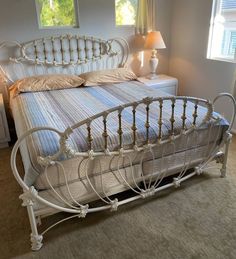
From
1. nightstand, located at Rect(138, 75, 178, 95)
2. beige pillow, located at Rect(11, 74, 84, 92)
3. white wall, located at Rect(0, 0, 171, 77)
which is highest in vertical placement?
white wall, located at Rect(0, 0, 171, 77)

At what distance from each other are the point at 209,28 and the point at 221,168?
75.4 inches

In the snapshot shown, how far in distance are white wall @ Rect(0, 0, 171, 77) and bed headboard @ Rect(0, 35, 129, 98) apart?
8 centimetres

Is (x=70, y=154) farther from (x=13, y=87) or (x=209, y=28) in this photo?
(x=209, y=28)

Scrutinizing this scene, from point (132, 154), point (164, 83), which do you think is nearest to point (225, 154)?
point (132, 154)

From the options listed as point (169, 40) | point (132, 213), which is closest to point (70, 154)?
point (132, 213)

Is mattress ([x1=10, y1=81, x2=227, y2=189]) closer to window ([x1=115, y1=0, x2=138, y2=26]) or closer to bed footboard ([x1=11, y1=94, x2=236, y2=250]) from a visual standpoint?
bed footboard ([x1=11, y1=94, x2=236, y2=250])

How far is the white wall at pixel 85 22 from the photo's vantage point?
3008 mm

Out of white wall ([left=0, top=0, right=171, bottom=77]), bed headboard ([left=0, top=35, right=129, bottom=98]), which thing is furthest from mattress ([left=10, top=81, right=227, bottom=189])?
white wall ([left=0, top=0, right=171, bottom=77])

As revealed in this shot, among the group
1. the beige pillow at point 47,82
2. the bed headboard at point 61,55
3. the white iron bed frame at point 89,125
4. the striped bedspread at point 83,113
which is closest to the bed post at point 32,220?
the white iron bed frame at point 89,125

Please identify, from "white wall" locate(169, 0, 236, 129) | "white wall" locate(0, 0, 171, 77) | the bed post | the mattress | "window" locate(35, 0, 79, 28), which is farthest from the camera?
"white wall" locate(169, 0, 236, 129)

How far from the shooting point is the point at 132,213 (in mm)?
1998

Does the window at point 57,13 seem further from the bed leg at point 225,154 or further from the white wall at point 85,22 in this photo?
the bed leg at point 225,154

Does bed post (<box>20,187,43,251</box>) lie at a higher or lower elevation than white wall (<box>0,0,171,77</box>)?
lower

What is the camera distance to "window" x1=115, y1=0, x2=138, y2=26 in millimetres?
3534
